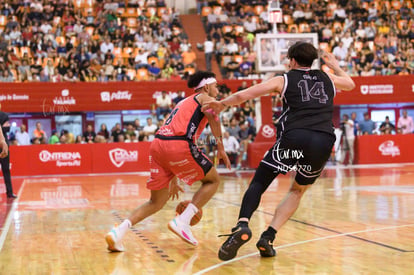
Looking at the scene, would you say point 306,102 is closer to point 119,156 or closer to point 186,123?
point 186,123

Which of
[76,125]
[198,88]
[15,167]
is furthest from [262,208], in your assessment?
[76,125]

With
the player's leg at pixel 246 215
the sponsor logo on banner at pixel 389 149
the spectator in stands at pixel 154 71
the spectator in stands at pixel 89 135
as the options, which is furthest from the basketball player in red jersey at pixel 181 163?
the spectator in stands at pixel 154 71

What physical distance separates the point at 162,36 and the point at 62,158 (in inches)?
362

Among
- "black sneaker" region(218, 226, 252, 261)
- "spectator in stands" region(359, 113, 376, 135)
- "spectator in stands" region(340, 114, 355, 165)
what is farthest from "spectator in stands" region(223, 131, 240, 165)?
"black sneaker" region(218, 226, 252, 261)

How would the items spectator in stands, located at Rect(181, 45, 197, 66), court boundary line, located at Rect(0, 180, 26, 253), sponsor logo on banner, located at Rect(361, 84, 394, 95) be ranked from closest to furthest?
court boundary line, located at Rect(0, 180, 26, 253), sponsor logo on banner, located at Rect(361, 84, 394, 95), spectator in stands, located at Rect(181, 45, 197, 66)

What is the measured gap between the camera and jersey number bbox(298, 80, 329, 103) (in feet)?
21.3

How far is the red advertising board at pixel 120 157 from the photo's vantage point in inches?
965

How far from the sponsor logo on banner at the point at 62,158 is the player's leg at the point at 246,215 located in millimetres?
18527

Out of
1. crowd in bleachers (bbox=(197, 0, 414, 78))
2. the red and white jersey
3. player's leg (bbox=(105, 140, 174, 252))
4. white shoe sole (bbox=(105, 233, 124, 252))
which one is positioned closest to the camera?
white shoe sole (bbox=(105, 233, 124, 252))

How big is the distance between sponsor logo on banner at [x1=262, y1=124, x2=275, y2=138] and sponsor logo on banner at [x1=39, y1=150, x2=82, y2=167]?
6.61m

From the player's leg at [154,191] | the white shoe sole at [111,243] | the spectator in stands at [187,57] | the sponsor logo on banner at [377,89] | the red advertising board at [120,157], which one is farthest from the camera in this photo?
the spectator in stands at [187,57]

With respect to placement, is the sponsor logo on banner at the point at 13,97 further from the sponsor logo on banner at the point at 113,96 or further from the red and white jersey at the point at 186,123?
the red and white jersey at the point at 186,123

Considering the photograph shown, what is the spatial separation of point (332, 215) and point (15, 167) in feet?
53.5

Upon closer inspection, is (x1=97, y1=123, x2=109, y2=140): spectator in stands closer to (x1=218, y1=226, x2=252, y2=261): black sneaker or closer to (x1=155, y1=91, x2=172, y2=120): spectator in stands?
(x1=155, y1=91, x2=172, y2=120): spectator in stands
